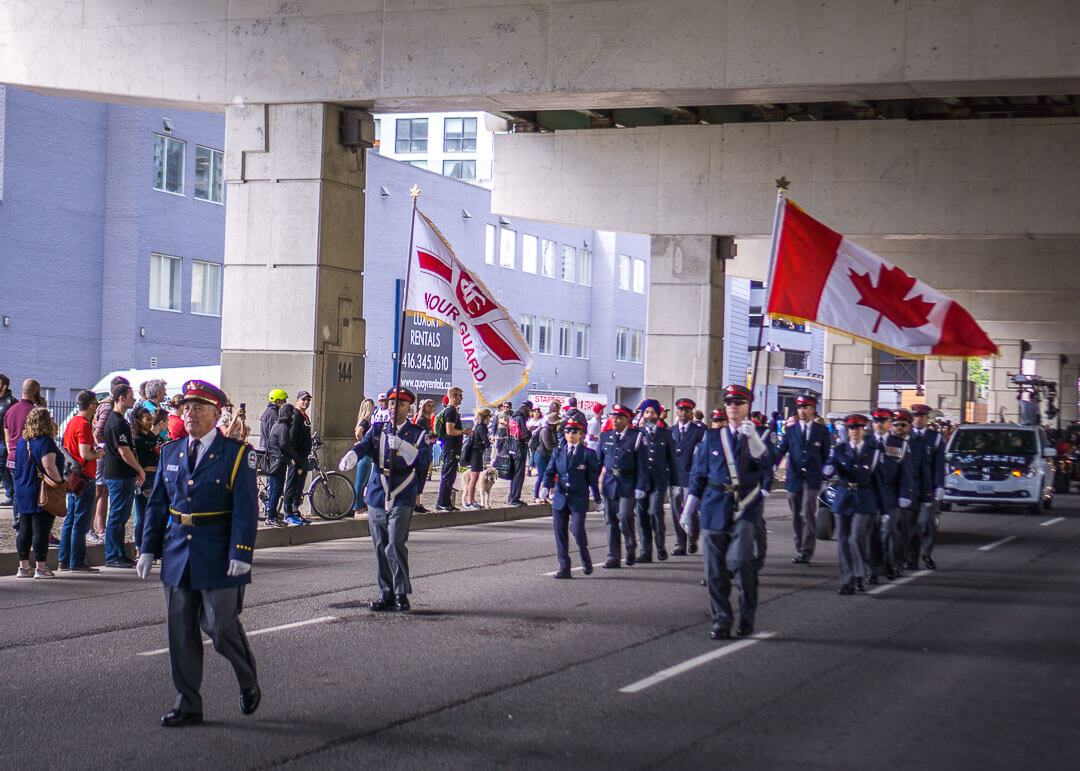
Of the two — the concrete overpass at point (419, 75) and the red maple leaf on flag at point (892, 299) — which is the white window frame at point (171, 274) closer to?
the concrete overpass at point (419, 75)

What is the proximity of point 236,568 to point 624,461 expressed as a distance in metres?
8.68

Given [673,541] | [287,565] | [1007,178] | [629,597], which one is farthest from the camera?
[1007,178]

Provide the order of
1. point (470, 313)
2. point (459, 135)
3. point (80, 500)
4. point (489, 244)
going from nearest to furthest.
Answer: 1. point (80, 500)
2. point (470, 313)
3. point (489, 244)
4. point (459, 135)

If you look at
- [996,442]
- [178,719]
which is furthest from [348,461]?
[996,442]

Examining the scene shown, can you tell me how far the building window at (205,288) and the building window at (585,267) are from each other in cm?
2347

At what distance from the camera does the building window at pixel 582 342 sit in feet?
202

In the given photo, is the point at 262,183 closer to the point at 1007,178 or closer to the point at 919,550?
the point at 919,550

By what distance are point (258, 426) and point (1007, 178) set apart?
49.7ft

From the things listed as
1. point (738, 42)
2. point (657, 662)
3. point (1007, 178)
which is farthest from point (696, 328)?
point (657, 662)

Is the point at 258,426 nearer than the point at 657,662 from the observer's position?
No

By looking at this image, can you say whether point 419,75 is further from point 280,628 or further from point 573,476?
point 280,628

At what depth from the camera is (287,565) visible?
14625 mm

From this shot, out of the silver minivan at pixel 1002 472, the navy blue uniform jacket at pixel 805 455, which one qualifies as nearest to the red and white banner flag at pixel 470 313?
the navy blue uniform jacket at pixel 805 455

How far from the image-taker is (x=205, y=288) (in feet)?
133
